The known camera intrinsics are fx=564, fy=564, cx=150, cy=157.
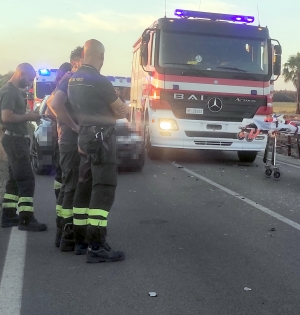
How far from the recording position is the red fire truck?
1261 cm

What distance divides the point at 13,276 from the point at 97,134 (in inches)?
56.7

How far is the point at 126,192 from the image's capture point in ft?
30.1

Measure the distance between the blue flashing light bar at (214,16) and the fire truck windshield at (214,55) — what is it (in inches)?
22.6

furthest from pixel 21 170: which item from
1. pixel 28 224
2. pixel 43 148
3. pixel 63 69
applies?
pixel 43 148

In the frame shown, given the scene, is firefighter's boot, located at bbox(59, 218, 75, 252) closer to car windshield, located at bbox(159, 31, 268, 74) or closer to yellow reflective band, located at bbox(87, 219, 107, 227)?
yellow reflective band, located at bbox(87, 219, 107, 227)

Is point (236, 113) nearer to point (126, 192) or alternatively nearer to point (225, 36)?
point (225, 36)

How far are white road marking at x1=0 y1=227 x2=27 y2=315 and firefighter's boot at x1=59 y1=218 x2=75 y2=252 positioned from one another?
394 millimetres

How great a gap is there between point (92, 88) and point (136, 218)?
258 centimetres

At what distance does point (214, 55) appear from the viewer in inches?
502

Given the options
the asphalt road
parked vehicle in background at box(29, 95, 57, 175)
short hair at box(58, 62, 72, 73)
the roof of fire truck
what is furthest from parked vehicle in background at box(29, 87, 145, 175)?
short hair at box(58, 62, 72, 73)

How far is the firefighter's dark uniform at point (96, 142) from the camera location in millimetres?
5074

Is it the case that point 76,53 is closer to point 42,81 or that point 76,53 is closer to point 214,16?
point 214,16

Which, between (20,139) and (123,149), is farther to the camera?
(123,149)

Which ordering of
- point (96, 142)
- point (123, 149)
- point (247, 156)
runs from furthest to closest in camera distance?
1. point (247, 156)
2. point (123, 149)
3. point (96, 142)
